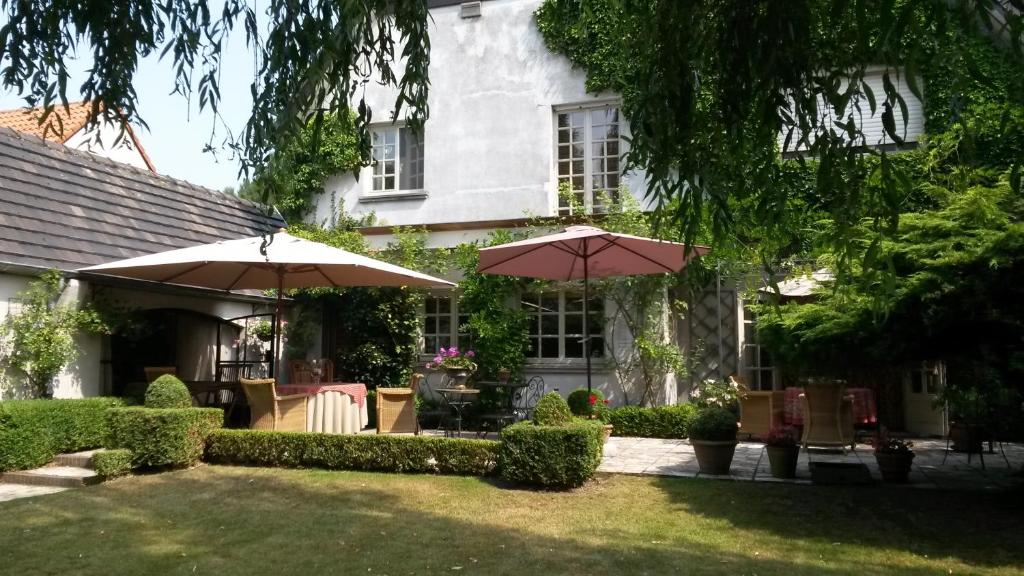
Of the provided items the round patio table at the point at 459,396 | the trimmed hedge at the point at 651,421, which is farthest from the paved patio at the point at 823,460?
the round patio table at the point at 459,396

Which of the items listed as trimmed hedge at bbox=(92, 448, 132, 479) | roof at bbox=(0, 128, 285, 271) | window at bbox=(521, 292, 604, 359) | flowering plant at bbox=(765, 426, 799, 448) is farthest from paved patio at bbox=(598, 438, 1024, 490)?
roof at bbox=(0, 128, 285, 271)

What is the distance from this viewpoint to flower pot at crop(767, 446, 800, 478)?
7.96 meters

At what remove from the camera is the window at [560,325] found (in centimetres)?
1310

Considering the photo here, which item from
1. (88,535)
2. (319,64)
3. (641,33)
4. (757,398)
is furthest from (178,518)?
(757,398)

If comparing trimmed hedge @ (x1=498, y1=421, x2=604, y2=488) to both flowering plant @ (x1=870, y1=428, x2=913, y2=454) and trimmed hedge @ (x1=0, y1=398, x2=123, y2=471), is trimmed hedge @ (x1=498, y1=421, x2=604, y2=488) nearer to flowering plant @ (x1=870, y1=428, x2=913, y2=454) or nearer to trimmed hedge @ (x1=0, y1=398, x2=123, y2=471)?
flowering plant @ (x1=870, y1=428, x2=913, y2=454)

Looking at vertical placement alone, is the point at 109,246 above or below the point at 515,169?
below

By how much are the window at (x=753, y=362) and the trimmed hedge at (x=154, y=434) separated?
873 centimetres

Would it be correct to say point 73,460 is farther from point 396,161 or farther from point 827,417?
point 827,417

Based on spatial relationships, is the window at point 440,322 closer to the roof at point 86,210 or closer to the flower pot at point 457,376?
the flower pot at point 457,376

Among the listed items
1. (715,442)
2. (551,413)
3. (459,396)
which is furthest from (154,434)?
(715,442)

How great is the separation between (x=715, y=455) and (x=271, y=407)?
17.2ft

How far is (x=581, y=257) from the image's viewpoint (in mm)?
9930

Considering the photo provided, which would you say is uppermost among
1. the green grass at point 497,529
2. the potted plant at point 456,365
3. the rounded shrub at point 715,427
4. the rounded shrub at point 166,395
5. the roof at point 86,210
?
the roof at point 86,210

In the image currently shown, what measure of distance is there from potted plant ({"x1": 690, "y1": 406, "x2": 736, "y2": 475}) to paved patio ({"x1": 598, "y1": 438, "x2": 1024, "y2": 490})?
15 centimetres
